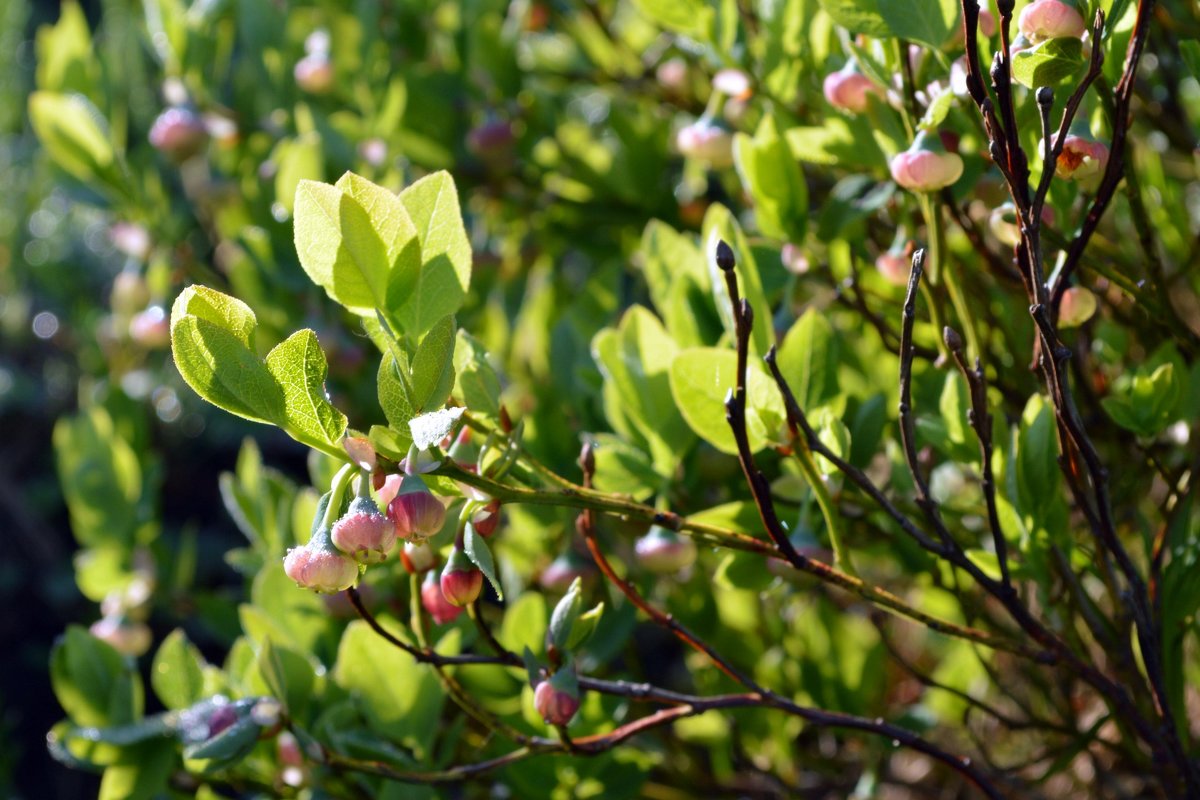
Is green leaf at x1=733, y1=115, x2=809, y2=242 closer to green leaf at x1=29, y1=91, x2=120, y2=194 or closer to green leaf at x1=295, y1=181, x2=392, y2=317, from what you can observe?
green leaf at x1=295, y1=181, x2=392, y2=317

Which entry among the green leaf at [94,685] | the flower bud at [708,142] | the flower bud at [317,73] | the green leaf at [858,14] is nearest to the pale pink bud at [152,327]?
the flower bud at [317,73]

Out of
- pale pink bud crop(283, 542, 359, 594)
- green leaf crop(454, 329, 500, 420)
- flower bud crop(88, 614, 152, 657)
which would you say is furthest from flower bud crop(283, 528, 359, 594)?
flower bud crop(88, 614, 152, 657)

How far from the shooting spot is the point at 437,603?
2.29 ft

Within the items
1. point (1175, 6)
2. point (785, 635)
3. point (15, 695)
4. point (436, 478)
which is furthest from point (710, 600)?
point (15, 695)

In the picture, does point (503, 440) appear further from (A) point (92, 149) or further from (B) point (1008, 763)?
(B) point (1008, 763)

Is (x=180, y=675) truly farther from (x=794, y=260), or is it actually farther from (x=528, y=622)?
(x=794, y=260)

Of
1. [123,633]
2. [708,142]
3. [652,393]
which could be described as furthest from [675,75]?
[123,633]

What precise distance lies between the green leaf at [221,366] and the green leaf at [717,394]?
25cm

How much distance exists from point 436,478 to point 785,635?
712 millimetres

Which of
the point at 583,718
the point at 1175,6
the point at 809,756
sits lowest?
the point at 809,756

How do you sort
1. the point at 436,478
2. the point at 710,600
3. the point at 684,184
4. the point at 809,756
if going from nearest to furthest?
the point at 436,478
the point at 710,600
the point at 809,756
the point at 684,184

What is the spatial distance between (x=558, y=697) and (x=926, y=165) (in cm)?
35

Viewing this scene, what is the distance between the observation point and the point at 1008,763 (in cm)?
136

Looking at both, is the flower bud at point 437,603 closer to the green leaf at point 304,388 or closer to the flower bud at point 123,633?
the green leaf at point 304,388
